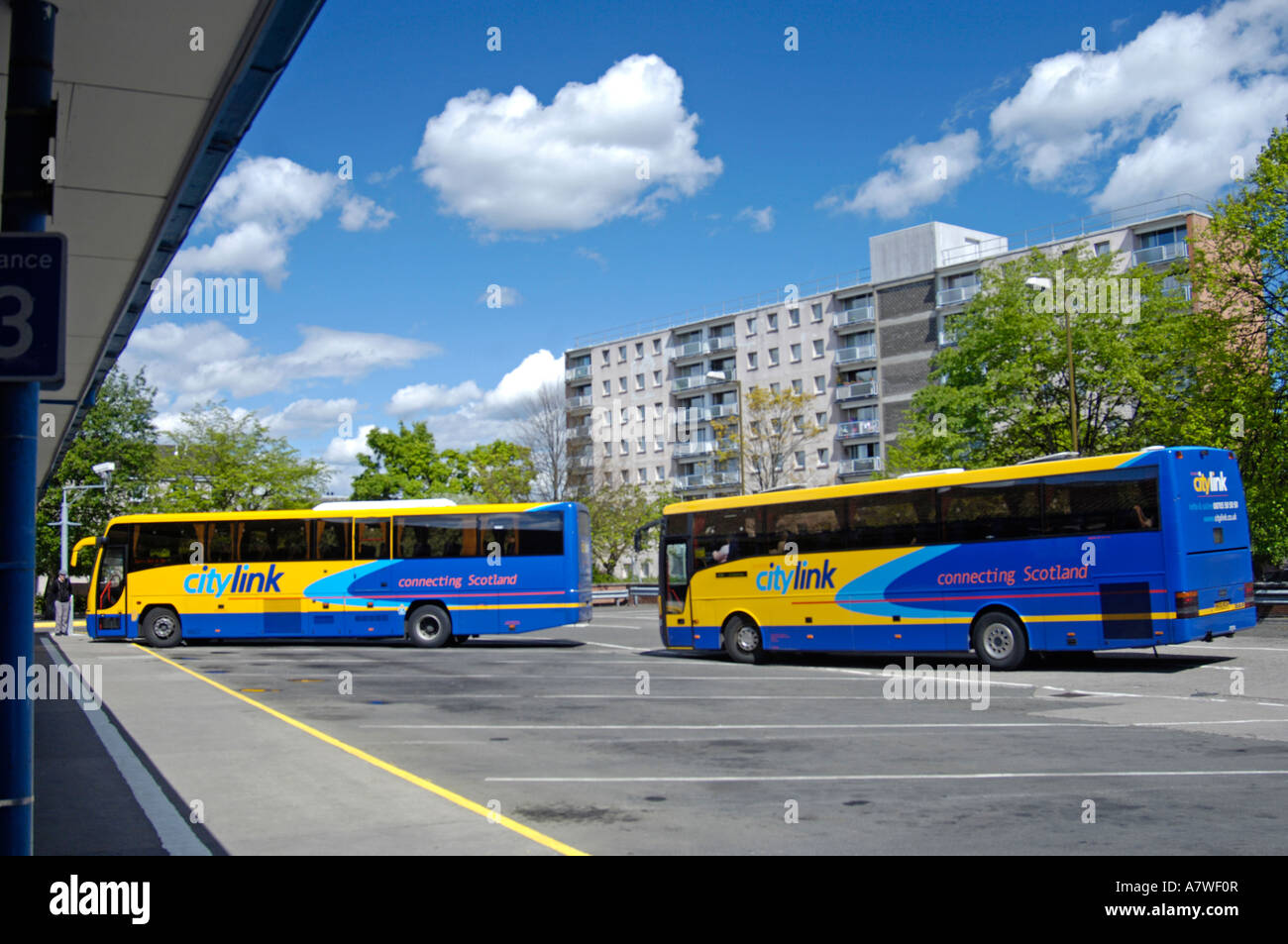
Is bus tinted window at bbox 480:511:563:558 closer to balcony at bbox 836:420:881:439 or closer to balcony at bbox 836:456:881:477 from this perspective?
balcony at bbox 836:456:881:477

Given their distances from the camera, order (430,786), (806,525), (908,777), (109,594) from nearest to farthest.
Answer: (430,786) < (908,777) < (806,525) < (109,594)

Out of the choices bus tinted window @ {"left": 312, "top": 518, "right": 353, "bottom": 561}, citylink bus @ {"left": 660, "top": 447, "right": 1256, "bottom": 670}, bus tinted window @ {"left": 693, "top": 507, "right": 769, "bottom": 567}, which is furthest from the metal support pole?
bus tinted window @ {"left": 312, "top": 518, "right": 353, "bottom": 561}

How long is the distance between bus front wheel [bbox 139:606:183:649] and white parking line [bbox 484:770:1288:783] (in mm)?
21468

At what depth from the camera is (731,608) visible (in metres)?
21.8

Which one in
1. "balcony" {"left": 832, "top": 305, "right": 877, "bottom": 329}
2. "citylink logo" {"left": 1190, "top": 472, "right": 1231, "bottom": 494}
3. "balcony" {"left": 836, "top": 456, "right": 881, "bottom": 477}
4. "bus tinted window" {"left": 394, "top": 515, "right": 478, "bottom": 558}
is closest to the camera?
"citylink logo" {"left": 1190, "top": 472, "right": 1231, "bottom": 494}

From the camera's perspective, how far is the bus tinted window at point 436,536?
26422 millimetres

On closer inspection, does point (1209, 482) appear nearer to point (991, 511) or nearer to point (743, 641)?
point (991, 511)

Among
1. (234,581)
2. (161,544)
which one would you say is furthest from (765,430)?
(161,544)

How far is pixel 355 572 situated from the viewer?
2686 centimetres

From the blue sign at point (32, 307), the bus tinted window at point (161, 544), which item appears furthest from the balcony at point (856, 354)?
the blue sign at point (32, 307)

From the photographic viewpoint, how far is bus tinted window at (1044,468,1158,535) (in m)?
16.6

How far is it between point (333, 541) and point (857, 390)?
192 ft

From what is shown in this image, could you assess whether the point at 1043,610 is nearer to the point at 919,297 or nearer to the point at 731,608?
the point at 731,608

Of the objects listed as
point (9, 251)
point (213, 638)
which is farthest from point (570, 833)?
point (213, 638)
